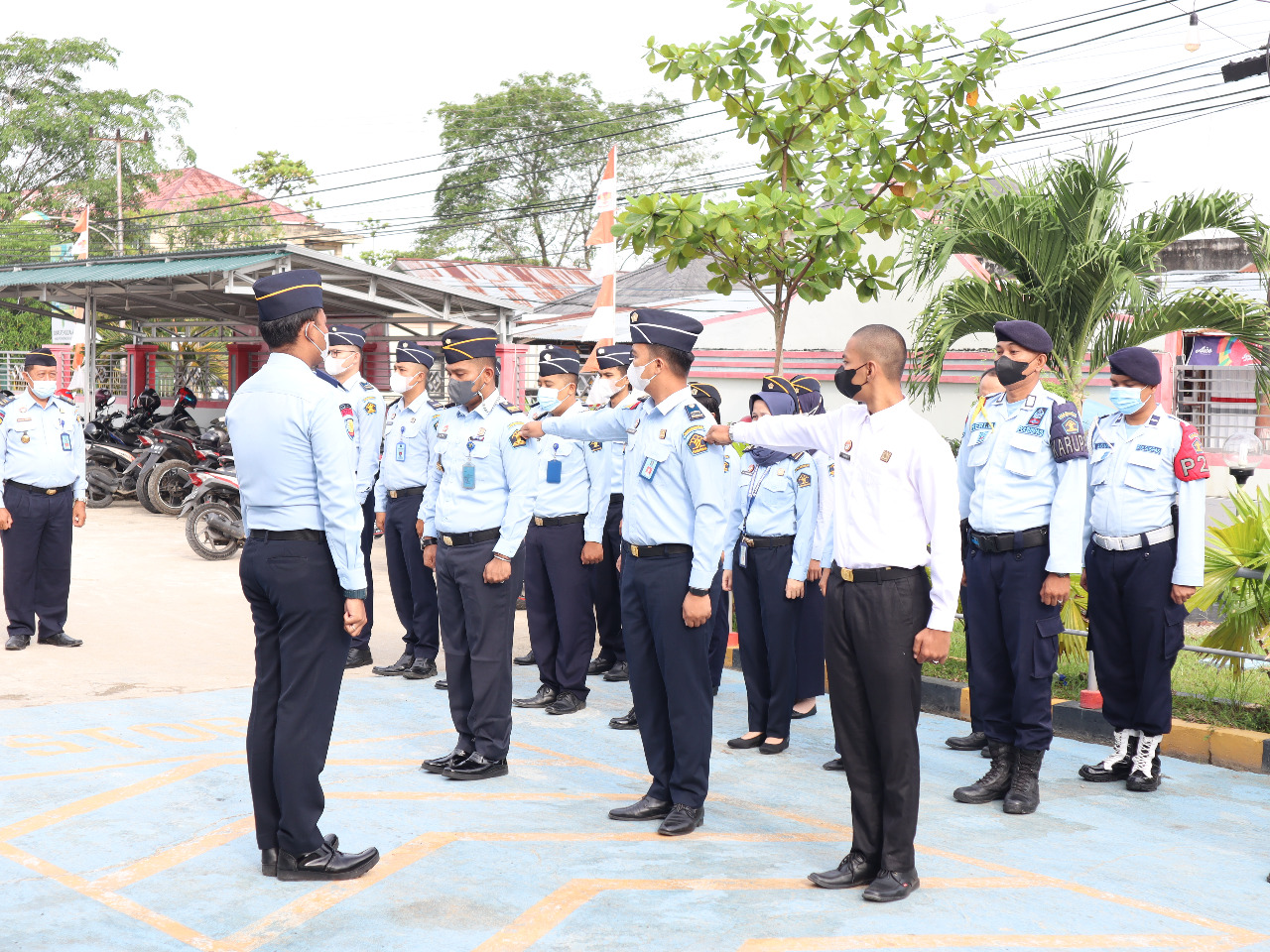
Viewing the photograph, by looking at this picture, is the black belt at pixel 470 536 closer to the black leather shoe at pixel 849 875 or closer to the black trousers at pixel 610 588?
the black trousers at pixel 610 588

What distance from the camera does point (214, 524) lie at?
13.0 metres

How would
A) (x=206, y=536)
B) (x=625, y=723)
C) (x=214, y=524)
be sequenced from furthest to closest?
(x=206, y=536)
(x=214, y=524)
(x=625, y=723)

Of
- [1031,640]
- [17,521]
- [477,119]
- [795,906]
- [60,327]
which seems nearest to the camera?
[795,906]

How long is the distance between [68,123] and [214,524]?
1180 inches

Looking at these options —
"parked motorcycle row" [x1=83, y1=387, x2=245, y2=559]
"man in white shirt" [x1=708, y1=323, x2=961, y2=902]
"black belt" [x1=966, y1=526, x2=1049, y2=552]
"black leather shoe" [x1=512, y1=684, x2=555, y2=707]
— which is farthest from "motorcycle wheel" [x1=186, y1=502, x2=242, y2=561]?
"man in white shirt" [x1=708, y1=323, x2=961, y2=902]

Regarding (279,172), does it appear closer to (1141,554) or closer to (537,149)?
(537,149)

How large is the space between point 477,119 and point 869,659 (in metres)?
39.6

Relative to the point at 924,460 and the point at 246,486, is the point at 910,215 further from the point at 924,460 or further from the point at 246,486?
the point at 246,486

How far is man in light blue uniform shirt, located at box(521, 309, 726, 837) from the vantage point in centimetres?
489

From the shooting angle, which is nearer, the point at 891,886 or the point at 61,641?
the point at 891,886

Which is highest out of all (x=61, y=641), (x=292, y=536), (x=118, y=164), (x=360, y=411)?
(x=118, y=164)

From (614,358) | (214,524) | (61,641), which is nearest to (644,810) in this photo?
(614,358)

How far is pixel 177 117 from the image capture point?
3838 centimetres

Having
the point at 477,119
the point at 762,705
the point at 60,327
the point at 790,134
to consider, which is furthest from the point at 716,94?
the point at 477,119
